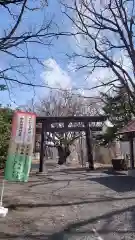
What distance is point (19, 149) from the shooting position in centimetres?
982

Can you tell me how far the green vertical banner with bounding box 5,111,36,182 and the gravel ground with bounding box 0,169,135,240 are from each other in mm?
1083

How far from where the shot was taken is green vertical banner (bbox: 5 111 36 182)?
9.76 meters

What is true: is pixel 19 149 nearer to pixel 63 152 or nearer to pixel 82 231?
pixel 82 231

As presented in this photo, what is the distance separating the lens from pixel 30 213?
950cm

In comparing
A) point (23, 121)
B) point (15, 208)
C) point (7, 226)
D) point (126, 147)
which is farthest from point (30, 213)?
point (126, 147)

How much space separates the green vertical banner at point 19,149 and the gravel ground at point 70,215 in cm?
108

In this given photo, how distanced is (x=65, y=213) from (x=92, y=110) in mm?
35294

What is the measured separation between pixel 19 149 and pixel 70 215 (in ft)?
7.76

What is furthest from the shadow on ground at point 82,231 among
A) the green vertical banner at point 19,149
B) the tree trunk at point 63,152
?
the tree trunk at point 63,152

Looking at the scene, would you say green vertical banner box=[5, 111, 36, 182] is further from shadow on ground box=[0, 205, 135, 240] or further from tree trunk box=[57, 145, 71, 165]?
tree trunk box=[57, 145, 71, 165]

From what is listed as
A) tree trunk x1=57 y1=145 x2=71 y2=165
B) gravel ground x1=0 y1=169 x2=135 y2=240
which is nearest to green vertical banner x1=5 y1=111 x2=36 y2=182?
gravel ground x1=0 y1=169 x2=135 y2=240

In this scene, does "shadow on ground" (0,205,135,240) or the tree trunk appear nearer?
"shadow on ground" (0,205,135,240)

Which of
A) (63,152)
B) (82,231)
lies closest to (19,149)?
(82,231)

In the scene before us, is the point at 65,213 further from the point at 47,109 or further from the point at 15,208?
the point at 47,109
